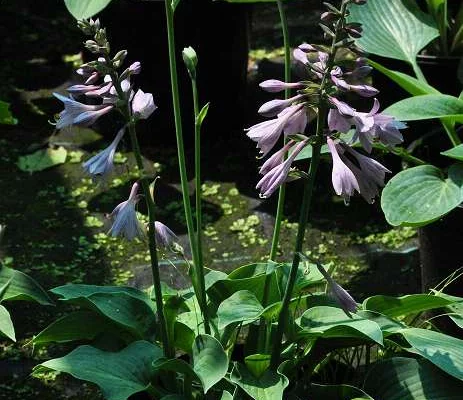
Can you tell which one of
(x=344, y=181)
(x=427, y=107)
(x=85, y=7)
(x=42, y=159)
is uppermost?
(x=85, y=7)

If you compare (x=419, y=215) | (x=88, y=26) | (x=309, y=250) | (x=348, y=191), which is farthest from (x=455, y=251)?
(x=88, y=26)

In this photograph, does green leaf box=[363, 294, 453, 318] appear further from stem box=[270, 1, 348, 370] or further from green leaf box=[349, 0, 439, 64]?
green leaf box=[349, 0, 439, 64]

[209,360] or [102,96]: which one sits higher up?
[102,96]

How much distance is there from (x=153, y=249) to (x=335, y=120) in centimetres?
45

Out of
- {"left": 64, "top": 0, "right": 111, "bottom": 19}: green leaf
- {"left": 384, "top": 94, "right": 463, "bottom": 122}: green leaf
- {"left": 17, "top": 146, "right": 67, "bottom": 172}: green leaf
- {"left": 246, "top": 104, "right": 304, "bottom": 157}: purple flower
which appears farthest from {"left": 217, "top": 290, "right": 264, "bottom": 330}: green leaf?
{"left": 17, "top": 146, "right": 67, "bottom": 172}: green leaf

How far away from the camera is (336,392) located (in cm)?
206

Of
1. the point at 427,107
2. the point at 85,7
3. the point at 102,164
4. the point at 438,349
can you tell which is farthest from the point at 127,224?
the point at 427,107

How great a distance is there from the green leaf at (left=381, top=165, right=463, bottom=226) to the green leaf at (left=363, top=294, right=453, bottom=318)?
0.92 feet

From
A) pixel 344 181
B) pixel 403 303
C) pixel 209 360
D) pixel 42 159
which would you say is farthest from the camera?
pixel 42 159

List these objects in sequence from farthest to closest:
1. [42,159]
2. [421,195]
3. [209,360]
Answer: [42,159] < [421,195] < [209,360]

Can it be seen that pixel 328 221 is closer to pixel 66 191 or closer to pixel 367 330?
pixel 66 191

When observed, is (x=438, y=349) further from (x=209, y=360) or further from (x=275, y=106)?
(x=275, y=106)

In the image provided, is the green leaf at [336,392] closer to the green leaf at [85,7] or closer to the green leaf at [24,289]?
the green leaf at [24,289]

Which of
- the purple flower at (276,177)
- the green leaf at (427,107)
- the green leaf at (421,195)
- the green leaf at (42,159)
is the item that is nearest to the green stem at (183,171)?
the purple flower at (276,177)
